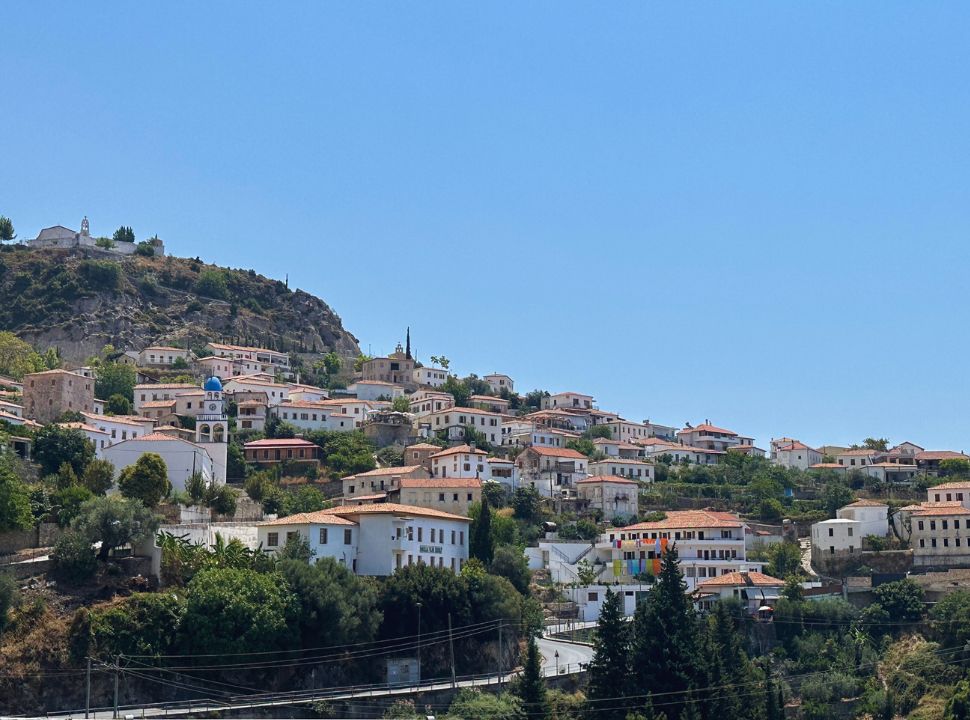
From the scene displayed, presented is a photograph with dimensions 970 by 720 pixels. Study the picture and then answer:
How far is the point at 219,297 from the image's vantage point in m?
152

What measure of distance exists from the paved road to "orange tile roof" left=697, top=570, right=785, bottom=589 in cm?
1100

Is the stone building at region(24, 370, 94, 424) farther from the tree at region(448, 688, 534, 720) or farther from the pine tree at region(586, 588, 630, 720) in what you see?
the pine tree at region(586, 588, 630, 720)

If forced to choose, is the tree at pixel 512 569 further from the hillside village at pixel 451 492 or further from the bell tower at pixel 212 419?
the bell tower at pixel 212 419

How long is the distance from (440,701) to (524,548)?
23.1 meters

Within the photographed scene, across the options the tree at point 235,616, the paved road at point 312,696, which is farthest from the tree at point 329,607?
the paved road at point 312,696

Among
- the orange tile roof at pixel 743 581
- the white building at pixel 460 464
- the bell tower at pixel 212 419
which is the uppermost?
the bell tower at pixel 212 419

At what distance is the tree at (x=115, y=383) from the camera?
4363 inches

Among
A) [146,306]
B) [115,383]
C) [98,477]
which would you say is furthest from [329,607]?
[146,306]

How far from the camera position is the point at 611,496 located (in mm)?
96750

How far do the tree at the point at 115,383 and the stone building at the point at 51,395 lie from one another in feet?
46.2

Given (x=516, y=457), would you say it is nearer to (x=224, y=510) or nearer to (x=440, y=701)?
(x=224, y=510)

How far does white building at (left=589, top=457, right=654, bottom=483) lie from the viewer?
10438 cm

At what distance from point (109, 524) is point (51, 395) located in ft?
103

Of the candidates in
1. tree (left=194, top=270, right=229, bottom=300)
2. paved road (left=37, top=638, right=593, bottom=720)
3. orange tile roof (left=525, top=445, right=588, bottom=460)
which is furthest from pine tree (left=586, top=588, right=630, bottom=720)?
tree (left=194, top=270, right=229, bottom=300)
